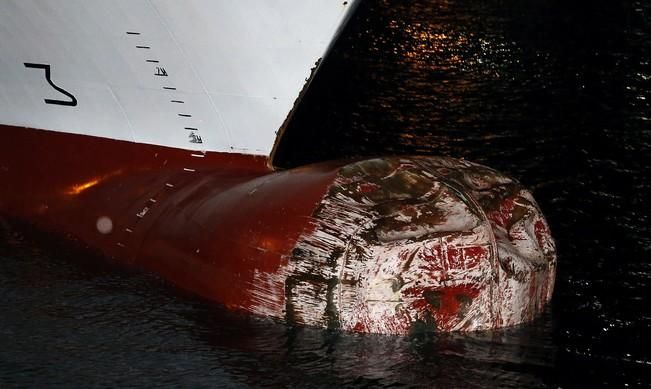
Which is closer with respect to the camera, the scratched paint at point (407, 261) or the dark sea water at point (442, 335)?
the dark sea water at point (442, 335)

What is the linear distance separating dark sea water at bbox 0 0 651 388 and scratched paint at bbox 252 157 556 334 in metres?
0.09

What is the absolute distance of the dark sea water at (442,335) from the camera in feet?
12.8

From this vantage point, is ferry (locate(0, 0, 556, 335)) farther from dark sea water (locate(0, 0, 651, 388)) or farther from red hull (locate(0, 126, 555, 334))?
dark sea water (locate(0, 0, 651, 388))

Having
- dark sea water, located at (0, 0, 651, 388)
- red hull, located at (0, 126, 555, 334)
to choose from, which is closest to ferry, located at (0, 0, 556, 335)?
red hull, located at (0, 126, 555, 334)

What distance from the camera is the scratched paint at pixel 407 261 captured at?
4082 millimetres

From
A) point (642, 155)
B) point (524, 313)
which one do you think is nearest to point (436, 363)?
point (524, 313)

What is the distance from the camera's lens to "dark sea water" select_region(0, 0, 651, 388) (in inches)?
154

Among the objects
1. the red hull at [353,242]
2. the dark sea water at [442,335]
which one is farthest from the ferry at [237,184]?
the dark sea water at [442,335]

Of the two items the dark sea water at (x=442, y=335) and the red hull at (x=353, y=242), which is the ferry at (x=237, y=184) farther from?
the dark sea water at (x=442, y=335)

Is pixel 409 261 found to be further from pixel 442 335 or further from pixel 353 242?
pixel 442 335

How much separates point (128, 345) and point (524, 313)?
1662mm

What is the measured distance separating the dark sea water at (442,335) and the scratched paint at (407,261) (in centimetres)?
9

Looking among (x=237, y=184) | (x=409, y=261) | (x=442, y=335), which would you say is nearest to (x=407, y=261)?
(x=409, y=261)

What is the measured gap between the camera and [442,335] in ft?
13.7
